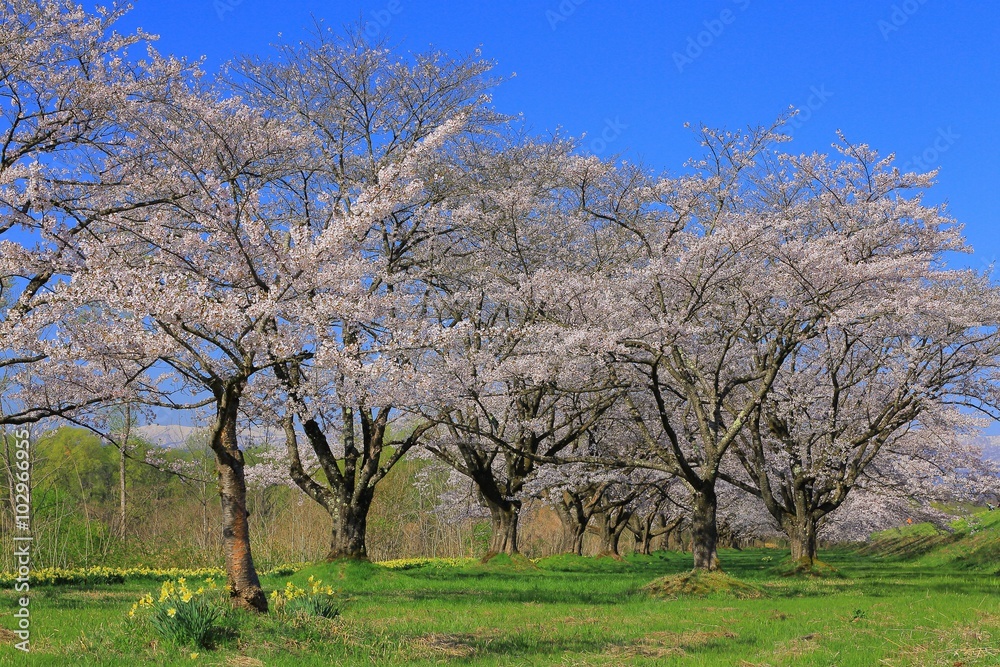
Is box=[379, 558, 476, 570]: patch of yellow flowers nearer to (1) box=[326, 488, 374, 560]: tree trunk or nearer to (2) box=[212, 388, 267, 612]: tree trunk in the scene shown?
(1) box=[326, 488, 374, 560]: tree trunk

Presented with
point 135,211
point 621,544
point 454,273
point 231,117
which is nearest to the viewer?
point 135,211

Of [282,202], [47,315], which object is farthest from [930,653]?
[282,202]

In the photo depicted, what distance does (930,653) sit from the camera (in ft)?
26.8

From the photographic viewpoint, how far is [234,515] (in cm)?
1012

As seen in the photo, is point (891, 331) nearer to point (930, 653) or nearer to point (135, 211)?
point (930, 653)

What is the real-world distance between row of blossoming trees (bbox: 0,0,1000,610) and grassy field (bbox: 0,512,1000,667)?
2007 millimetres

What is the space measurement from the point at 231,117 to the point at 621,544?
46646mm

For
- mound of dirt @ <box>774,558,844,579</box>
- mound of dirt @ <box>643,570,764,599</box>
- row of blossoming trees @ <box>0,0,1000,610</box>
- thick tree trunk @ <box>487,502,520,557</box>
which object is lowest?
mound of dirt @ <box>774,558,844,579</box>

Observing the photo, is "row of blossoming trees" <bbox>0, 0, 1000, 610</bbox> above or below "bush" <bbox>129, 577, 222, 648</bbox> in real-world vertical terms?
above

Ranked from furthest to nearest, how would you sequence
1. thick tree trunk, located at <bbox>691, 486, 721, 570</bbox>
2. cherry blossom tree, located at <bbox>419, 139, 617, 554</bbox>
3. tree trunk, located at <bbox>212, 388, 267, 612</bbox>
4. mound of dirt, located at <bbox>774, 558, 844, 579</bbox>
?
mound of dirt, located at <bbox>774, 558, 844, 579</bbox> → cherry blossom tree, located at <bbox>419, 139, 617, 554</bbox> → thick tree trunk, located at <bbox>691, 486, 721, 570</bbox> → tree trunk, located at <bbox>212, 388, 267, 612</bbox>

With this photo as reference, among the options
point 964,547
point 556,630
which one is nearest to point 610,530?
point 964,547

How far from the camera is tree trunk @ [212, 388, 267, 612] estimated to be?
970 cm

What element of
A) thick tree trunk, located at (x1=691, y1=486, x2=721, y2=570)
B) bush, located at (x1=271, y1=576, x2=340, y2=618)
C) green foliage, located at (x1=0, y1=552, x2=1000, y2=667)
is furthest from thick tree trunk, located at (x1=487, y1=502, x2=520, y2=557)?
bush, located at (x1=271, y1=576, x2=340, y2=618)

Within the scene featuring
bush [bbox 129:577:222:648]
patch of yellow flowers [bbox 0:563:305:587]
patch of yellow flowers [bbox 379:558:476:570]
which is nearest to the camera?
bush [bbox 129:577:222:648]
